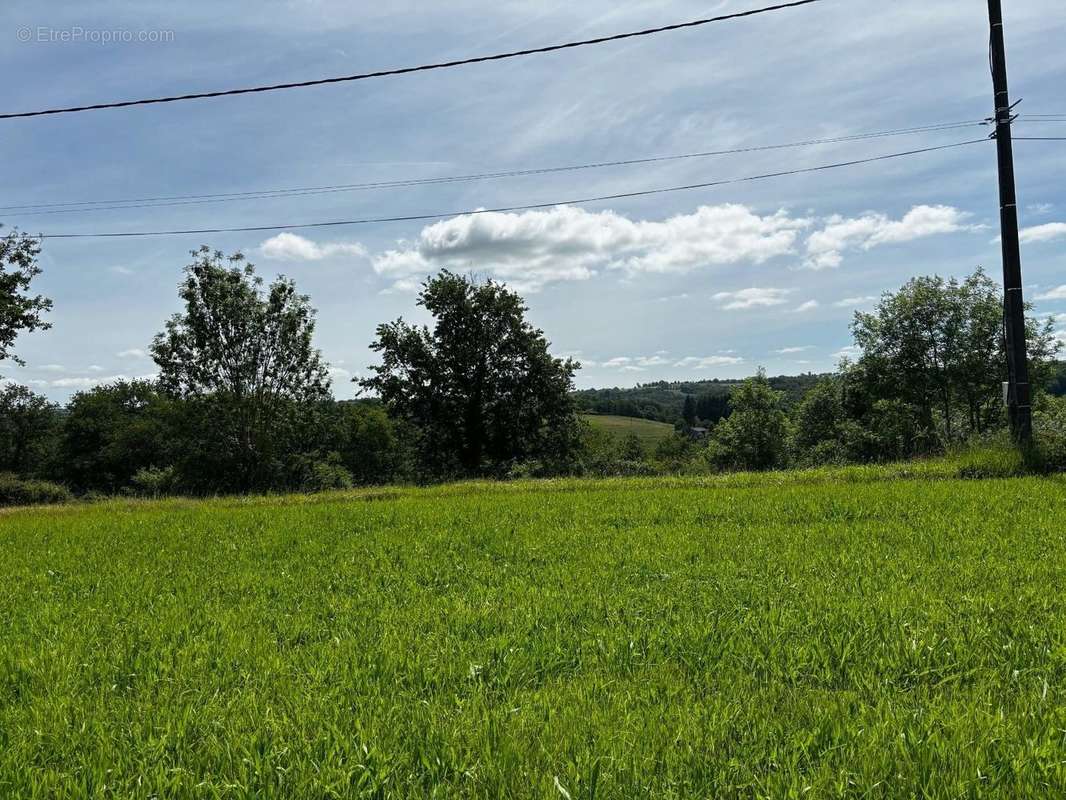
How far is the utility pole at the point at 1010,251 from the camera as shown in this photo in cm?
1387

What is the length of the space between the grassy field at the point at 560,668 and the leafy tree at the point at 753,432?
5298 centimetres

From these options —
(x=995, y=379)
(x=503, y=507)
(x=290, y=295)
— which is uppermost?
(x=290, y=295)

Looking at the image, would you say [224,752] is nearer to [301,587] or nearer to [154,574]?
[301,587]

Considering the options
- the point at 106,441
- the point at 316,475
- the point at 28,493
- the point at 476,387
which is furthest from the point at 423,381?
the point at 106,441

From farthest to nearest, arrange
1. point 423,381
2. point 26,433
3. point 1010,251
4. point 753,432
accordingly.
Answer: point 26,433, point 753,432, point 423,381, point 1010,251

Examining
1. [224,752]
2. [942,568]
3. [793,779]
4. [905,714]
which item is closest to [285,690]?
[224,752]

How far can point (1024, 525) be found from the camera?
7.92 meters

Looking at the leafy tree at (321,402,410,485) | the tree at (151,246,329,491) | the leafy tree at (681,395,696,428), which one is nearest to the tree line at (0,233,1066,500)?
the tree at (151,246,329,491)

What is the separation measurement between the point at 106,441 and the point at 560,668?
8191cm

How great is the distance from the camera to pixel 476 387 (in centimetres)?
3491

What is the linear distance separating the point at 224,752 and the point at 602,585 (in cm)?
373

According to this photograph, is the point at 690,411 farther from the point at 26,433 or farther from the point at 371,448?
the point at 26,433

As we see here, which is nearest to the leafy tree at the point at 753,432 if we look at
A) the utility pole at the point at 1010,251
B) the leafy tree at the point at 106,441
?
the utility pole at the point at 1010,251

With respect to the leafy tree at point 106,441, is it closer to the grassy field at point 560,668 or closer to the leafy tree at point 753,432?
the leafy tree at point 753,432
